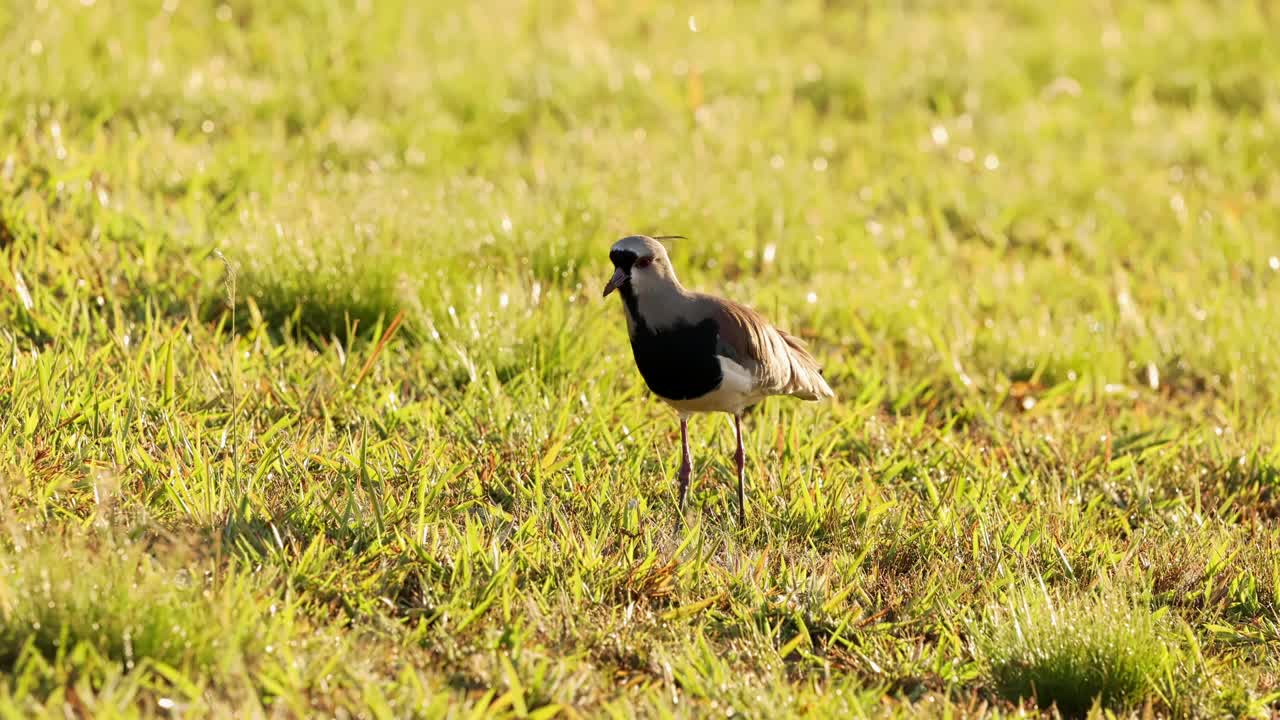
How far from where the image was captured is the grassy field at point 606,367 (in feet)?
12.1

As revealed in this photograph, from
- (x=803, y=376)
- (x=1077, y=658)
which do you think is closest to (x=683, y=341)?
(x=803, y=376)

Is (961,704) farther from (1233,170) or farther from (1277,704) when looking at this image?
(1233,170)

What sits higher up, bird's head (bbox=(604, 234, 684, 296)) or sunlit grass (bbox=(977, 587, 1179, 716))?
bird's head (bbox=(604, 234, 684, 296))

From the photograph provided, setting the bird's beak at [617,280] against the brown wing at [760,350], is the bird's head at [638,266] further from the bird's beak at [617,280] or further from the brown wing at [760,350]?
A: the brown wing at [760,350]

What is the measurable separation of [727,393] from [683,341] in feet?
0.70

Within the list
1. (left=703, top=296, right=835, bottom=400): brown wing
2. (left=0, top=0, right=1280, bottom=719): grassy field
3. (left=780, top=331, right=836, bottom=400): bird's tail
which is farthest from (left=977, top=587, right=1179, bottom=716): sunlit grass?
(left=780, top=331, right=836, bottom=400): bird's tail

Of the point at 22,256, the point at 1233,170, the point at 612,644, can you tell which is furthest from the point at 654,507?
the point at 1233,170

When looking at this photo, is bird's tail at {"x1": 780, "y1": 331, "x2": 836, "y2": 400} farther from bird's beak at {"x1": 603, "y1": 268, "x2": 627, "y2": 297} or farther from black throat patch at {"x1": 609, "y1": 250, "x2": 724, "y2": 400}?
bird's beak at {"x1": 603, "y1": 268, "x2": 627, "y2": 297}

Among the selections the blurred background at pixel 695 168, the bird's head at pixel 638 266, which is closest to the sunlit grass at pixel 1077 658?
the bird's head at pixel 638 266

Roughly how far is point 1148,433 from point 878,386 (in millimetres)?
1040

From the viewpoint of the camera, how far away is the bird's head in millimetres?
4363

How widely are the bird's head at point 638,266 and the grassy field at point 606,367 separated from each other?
644 millimetres

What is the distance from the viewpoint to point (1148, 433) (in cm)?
551

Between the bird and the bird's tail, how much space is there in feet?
0.95
